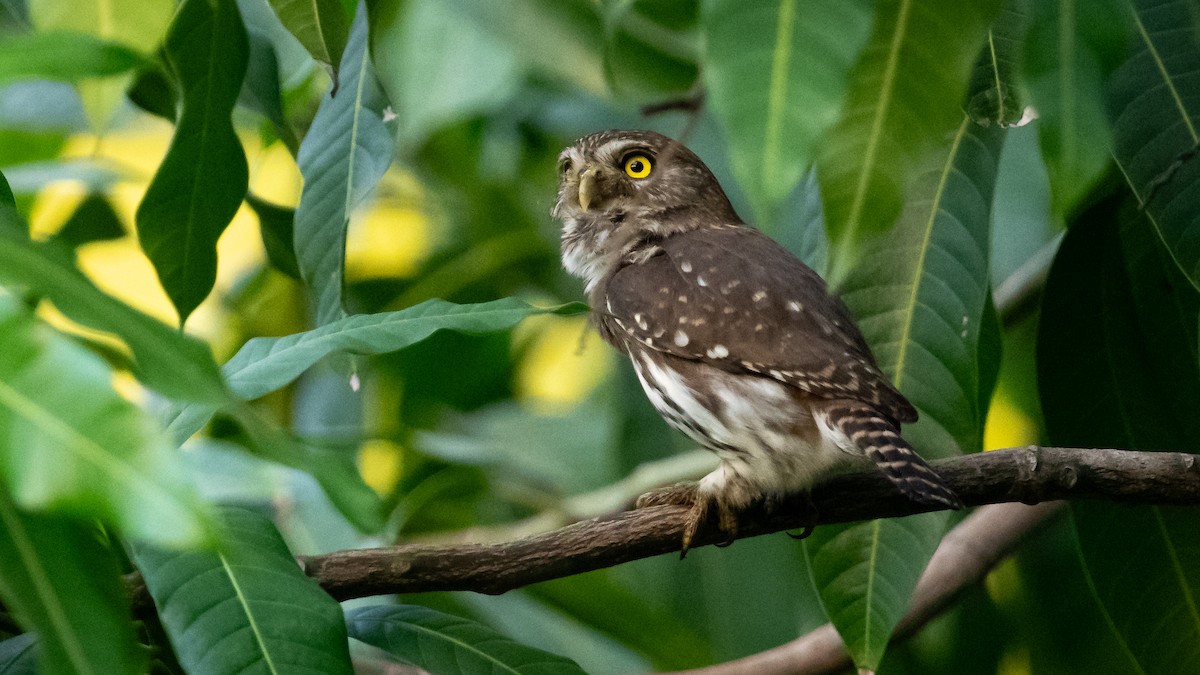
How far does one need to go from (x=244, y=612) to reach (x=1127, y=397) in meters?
1.73

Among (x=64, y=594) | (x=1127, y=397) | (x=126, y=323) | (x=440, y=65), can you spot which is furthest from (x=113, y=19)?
(x=1127, y=397)

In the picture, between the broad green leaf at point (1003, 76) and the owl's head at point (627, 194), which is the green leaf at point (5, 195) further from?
the owl's head at point (627, 194)

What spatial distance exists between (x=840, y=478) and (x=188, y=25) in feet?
4.47

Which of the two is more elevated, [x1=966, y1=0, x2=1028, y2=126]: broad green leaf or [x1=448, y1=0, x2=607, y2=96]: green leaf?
[x1=966, y1=0, x2=1028, y2=126]: broad green leaf

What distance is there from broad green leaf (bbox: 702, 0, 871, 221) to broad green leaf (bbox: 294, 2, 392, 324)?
0.87 m

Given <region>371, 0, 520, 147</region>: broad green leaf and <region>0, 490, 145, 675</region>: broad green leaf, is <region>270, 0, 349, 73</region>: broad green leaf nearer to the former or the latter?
<region>0, 490, 145, 675</region>: broad green leaf

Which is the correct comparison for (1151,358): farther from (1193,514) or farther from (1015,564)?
(1015,564)

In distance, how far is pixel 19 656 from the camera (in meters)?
1.74

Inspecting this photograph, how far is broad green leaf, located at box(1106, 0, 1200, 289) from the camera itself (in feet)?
5.93

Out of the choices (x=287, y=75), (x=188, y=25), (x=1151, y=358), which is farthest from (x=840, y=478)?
(x=287, y=75)

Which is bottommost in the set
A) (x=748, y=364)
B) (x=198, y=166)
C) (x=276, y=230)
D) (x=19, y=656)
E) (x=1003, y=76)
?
(x=19, y=656)

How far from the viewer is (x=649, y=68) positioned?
3.63 m

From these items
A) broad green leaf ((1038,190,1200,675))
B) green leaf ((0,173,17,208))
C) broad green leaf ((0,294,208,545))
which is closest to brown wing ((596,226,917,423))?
broad green leaf ((1038,190,1200,675))

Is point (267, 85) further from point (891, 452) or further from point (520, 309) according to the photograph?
point (891, 452)
